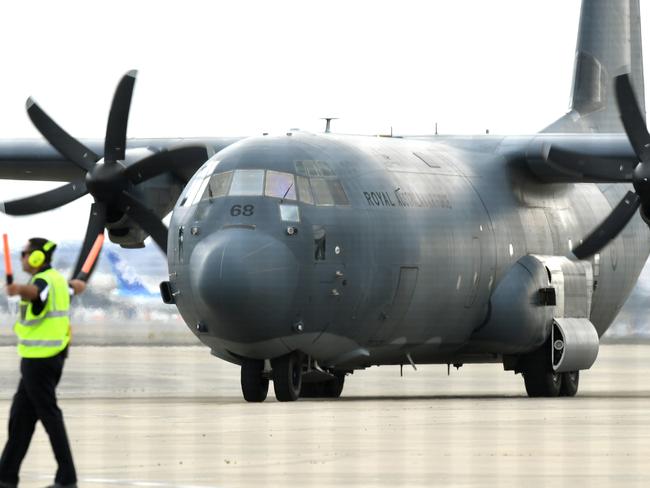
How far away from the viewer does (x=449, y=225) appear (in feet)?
86.4

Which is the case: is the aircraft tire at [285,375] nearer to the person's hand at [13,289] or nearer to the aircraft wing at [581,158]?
the aircraft wing at [581,158]

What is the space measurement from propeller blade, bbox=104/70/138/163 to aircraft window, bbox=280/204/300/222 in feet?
18.3

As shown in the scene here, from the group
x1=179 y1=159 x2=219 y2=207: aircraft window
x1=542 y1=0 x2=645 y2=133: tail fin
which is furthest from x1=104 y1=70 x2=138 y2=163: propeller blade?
x1=542 y1=0 x2=645 y2=133: tail fin

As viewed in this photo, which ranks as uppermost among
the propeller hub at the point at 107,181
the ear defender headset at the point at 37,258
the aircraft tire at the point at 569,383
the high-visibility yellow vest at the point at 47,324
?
the ear defender headset at the point at 37,258

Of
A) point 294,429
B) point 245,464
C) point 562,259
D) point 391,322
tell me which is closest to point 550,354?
point 562,259

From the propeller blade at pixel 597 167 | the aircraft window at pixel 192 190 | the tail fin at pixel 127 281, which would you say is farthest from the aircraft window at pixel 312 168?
the tail fin at pixel 127 281

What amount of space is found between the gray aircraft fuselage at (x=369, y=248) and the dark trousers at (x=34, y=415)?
10244 mm

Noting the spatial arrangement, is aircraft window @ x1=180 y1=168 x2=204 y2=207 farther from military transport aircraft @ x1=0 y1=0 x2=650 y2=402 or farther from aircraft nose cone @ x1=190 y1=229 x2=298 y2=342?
aircraft nose cone @ x1=190 y1=229 x2=298 y2=342

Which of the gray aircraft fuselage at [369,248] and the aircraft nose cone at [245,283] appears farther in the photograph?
the gray aircraft fuselage at [369,248]

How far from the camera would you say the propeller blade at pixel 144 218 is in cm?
2797

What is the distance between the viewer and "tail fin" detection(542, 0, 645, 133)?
1319 inches

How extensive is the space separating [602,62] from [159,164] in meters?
11.0

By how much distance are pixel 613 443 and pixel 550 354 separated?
1151 centimetres

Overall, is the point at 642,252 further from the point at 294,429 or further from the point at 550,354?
the point at 294,429
